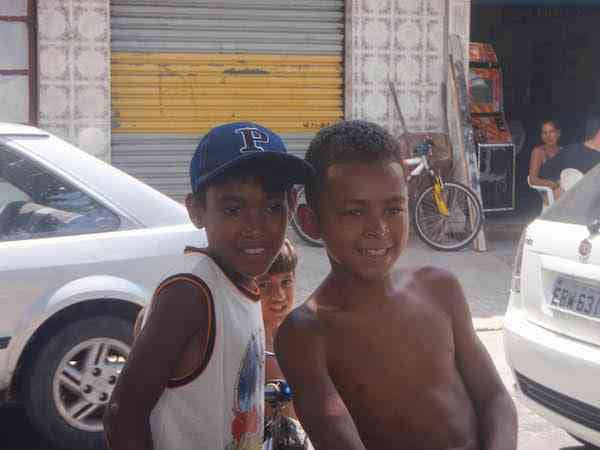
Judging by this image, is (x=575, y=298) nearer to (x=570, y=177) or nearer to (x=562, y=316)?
(x=562, y=316)

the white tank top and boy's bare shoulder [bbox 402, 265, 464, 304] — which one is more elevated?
boy's bare shoulder [bbox 402, 265, 464, 304]

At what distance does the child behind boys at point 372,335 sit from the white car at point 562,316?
7.03 feet

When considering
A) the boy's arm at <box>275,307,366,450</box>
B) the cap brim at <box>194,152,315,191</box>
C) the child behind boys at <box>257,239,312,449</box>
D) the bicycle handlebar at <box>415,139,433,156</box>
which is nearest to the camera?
the boy's arm at <box>275,307,366,450</box>

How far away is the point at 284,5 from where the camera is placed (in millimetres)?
11172

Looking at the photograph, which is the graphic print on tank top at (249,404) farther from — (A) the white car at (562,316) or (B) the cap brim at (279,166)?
(A) the white car at (562,316)

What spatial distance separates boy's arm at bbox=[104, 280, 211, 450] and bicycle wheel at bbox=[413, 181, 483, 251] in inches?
357

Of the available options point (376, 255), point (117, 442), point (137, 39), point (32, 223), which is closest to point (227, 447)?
point (117, 442)

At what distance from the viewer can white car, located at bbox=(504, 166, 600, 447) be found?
3945mm

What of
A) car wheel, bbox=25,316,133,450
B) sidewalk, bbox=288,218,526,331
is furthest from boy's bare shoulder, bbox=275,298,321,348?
sidewalk, bbox=288,218,526,331

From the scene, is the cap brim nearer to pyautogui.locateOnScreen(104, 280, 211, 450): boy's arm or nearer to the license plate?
pyautogui.locateOnScreen(104, 280, 211, 450): boy's arm

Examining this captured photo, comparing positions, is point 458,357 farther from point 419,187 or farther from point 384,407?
point 419,187

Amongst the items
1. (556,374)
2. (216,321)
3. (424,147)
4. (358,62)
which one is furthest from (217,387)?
(358,62)

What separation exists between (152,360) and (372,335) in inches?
15.5

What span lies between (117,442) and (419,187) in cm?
949
